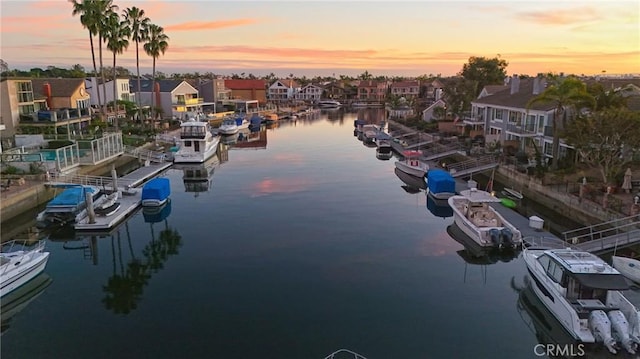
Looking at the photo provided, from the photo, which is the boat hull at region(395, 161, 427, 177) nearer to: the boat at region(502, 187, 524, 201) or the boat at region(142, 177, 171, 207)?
the boat at region(502, 187, 524, 201)

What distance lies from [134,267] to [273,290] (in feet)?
26.4

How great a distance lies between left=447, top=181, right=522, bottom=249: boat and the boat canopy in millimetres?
8077

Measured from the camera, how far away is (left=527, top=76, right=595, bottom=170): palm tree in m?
32.5

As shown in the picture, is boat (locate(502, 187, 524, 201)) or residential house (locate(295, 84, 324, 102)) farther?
residential house (locate(295, 84, 324, 102))

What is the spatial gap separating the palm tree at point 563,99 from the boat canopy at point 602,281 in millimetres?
20112

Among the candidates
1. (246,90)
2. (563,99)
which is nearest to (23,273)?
(563,99)

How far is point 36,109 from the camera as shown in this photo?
54625 mm

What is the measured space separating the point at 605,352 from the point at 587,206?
15.0m

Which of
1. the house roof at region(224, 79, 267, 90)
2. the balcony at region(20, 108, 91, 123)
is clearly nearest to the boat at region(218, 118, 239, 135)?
the balcony at region(20, 108, 91, 123)

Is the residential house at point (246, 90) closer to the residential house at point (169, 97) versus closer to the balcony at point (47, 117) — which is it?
the residential house at point (169, 97)

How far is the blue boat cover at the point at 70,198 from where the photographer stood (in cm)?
2914

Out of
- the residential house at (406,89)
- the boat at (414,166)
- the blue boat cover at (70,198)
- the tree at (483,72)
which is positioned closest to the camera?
the blue boat cover at (70,198)

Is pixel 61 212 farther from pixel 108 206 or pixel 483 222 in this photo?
pixel 483 222

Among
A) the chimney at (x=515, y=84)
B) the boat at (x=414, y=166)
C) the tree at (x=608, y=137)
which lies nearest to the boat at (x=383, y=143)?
the boat at (x=414, y=166)
